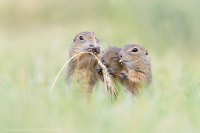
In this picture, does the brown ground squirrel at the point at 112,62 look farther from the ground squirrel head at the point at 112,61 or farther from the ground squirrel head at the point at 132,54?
the ground squirrel head at the point at 132,54

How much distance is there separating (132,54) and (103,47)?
722mm

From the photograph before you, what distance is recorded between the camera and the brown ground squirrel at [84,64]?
4684 mm

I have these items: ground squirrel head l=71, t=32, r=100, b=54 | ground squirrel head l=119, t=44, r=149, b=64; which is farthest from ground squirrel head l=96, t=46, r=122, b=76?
ground squirrel head l=71, t=32, r=100, b=54

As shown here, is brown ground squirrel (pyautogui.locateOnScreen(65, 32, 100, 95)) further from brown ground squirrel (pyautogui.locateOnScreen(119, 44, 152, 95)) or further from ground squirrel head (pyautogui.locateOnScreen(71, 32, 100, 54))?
brown ground squirrel (pyautogui.locateOnScreen(119, 44, 152, 95))

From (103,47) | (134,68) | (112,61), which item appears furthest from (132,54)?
(103,47)

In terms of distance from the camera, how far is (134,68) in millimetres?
4758

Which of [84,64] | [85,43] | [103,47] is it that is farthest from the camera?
[103,47]

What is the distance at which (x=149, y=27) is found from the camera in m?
9.66

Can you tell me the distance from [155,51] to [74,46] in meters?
4.46

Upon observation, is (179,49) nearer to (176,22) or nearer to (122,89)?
(176,22)

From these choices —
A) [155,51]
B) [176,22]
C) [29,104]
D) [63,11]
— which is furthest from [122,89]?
[63,11]

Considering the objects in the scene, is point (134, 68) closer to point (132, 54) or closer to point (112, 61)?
point (132, 54)

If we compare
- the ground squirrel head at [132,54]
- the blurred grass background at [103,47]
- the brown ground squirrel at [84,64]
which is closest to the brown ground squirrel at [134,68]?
the ground squirrel head at [132,54]

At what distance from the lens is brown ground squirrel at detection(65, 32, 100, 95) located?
4.68 metres
